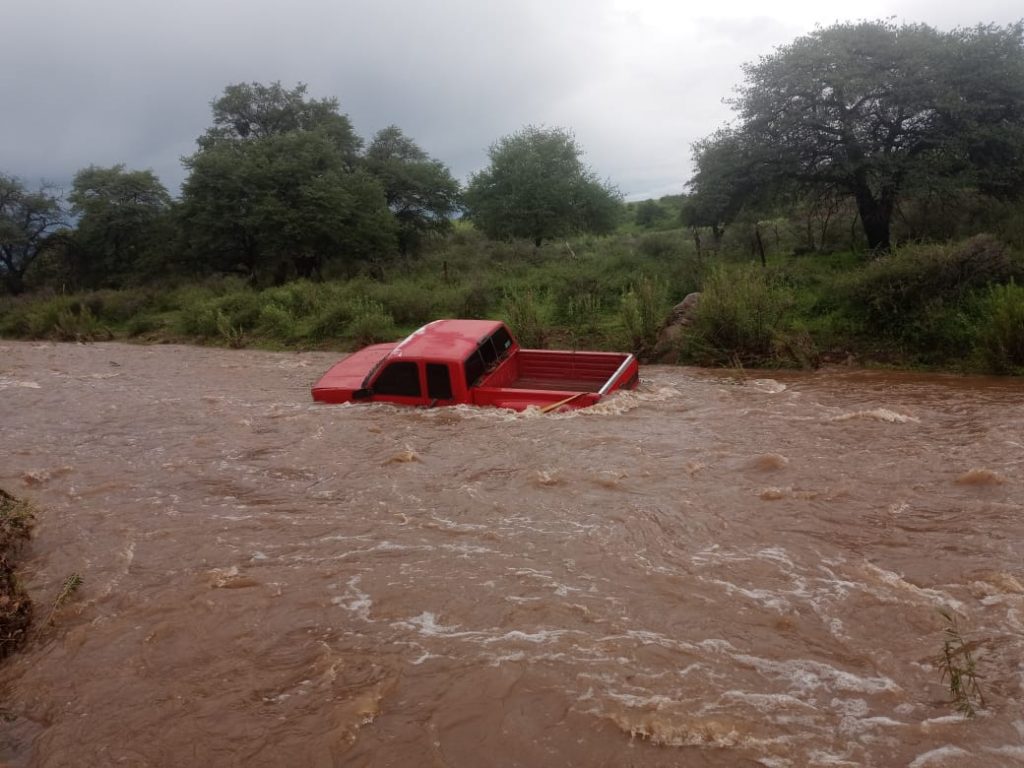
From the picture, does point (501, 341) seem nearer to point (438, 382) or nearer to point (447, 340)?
point (447, 340)

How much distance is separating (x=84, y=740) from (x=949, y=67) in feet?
64.0

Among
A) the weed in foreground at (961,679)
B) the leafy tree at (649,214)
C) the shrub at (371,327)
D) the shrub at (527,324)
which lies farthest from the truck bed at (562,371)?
the leafy tree at (649,214)

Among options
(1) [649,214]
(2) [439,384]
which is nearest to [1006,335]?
(2) [439,384]

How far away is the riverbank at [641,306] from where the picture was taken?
37.3 ft

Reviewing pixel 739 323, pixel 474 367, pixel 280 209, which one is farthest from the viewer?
pixel 280 209

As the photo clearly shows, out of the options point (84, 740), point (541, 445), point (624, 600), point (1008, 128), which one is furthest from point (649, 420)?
point (1008, 128)

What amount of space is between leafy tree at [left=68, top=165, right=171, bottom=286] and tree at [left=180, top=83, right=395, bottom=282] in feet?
16.2

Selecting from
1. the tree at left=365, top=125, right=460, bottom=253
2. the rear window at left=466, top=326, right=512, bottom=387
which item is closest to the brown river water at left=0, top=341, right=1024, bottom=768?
the rear window at left=466, top=326, right=512, bottom=387

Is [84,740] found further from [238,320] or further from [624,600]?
[238,320]

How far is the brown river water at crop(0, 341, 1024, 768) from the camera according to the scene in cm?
303

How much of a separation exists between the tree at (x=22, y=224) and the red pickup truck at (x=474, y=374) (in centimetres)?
2947

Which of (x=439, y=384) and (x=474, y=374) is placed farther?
(x=474, y=374)

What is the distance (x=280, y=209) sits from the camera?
952 inches

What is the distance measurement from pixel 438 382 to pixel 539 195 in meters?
19.8
